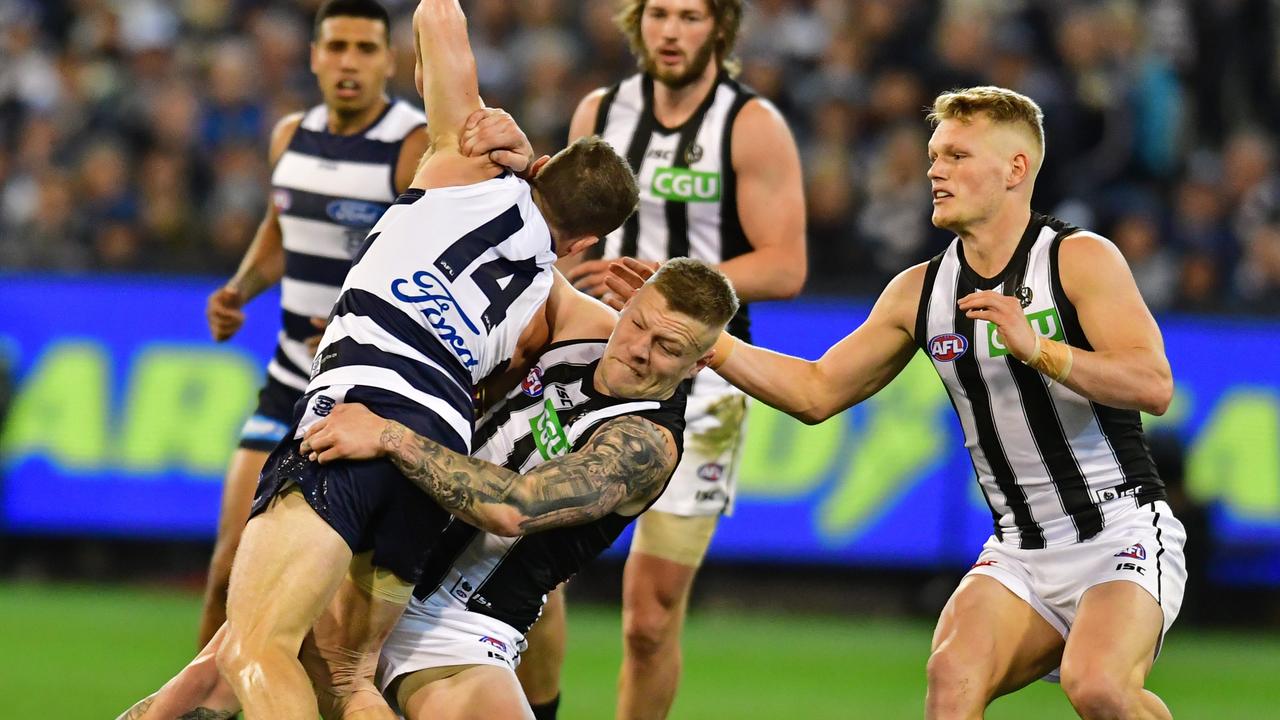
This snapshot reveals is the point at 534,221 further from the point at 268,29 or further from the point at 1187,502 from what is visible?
the point at 268,29

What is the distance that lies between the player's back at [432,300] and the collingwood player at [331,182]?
83.7 inches

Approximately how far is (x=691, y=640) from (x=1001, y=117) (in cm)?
553

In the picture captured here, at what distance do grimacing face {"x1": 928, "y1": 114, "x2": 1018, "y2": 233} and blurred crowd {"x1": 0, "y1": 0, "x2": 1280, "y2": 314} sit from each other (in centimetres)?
569

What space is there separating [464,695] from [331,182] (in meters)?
2.89

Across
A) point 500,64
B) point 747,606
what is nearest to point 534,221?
point 747,606

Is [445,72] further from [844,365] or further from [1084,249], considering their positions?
[1084,249]

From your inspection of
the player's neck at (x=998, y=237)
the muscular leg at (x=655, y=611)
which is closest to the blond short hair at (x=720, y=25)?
the player's neck at (x=998, y=237)

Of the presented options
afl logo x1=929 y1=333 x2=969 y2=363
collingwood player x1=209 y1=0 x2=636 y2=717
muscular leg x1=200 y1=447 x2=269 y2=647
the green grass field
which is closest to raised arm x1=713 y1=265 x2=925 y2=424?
afl logo x1=929 y1=333 x2=969 y2=363

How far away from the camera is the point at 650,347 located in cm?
526

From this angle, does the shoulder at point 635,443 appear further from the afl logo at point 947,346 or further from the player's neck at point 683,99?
the player's neck at point 683,99

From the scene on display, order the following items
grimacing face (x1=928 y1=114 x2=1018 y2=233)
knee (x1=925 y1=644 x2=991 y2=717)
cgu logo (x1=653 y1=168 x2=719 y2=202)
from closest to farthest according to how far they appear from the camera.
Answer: knee (x1=925 y1=644 x2=991 y2=717), grimacing face (x1=928 y1=114 x2=1018 y2=233), cgu logo (x1=653 y1=168 x2=719 y2=202)

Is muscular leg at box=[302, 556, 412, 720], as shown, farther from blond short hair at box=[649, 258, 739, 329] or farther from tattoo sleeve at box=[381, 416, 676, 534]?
blond short hair at box=[649, 258, 739, 329]

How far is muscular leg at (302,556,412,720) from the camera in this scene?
5.15 m

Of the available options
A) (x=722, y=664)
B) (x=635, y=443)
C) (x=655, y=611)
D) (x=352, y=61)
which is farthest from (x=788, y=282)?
(x=722, y=664)
